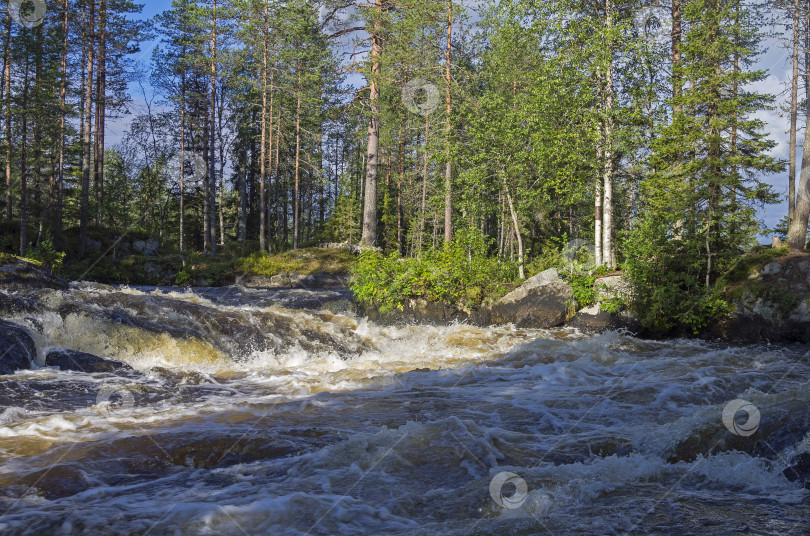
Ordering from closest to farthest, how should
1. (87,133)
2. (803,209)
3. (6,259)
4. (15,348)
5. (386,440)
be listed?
(386,440)
(15,348)
(6,259)
(803,209)
(87,133)

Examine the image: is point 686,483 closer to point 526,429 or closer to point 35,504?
point 526,429

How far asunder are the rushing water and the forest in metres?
4.66

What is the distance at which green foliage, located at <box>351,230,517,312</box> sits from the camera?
13984 millimetres

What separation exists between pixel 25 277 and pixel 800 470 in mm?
12485

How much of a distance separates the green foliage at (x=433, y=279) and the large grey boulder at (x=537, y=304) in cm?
53

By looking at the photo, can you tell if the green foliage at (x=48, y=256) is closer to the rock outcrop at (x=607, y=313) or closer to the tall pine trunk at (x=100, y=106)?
the tall pine trunk at (x=100, y=106)

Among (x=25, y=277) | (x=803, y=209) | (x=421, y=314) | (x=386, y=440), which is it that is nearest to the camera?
(x=386, y=440)

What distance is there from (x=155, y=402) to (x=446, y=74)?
15.8 metres

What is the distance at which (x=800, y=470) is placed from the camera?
150 inches

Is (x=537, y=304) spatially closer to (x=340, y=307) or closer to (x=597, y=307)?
(x=597, y=307)

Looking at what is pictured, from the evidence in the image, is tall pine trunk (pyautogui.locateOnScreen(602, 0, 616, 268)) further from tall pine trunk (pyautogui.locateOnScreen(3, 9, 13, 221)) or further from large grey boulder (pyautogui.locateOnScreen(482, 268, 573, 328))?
tall pine trunk (pyautogui.locateOnScreen(3, 9, 13, 221))

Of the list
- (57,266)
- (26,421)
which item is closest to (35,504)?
(26,421)

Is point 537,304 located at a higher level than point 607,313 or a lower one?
higher

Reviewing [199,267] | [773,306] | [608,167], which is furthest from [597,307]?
[199,267]
